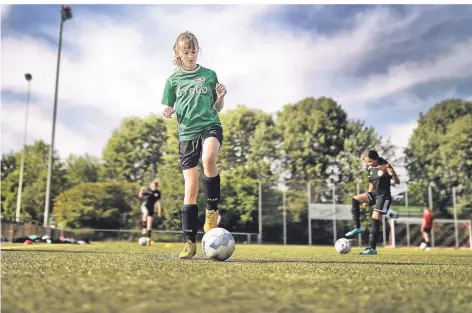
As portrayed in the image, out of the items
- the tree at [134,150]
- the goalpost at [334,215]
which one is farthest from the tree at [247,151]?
the tree at [134,150]

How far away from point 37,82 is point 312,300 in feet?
112

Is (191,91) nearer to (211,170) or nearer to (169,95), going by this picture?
(169,95)

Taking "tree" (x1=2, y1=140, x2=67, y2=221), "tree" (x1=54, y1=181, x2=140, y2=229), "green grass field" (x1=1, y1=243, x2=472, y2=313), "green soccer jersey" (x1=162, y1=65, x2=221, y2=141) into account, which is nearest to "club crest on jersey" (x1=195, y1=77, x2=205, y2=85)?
"green soccer jersey" (x1=162, y1=65, x2=221, y2=141)

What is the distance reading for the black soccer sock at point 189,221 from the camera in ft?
15.7

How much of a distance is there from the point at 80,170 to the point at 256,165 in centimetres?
1663

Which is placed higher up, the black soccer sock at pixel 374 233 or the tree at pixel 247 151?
the tree at pixel 247 151

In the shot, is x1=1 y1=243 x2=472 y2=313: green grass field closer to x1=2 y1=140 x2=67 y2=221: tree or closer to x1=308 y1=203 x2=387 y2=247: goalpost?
x1=308 y1=203 x2=387 y2=247: goalpost

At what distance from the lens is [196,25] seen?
91.9ft

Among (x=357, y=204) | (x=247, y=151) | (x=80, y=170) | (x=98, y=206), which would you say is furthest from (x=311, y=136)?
(x=357, y=204)

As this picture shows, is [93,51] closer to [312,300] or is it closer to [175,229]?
[175,229]

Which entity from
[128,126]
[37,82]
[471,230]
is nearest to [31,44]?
[37,82]

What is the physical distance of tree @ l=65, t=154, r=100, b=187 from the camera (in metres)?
40.2

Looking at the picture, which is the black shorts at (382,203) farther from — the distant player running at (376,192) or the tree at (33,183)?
the tree at (33,183)

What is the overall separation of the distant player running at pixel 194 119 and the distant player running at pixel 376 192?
387 centimetres
